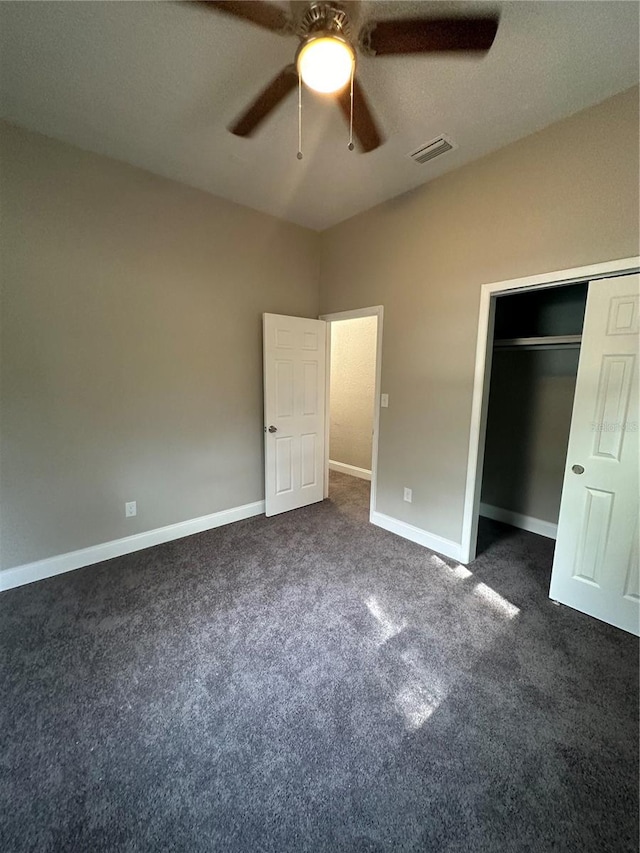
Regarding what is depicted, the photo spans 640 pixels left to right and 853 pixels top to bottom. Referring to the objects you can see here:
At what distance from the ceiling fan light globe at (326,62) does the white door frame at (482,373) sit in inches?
62.1

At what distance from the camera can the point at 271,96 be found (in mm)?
1531

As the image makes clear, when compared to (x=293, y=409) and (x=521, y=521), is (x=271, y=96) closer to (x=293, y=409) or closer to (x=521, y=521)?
(x=293, y=409)

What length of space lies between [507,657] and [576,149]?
288 centimetres

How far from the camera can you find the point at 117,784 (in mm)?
1211

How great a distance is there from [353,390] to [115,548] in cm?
348

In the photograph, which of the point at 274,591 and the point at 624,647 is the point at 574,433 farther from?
the point at 274,591

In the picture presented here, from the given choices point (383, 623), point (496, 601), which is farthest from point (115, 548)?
point (496, 601)

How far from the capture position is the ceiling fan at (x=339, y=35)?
121cm

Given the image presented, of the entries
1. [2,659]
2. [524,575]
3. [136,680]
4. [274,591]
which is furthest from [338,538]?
[2,659]

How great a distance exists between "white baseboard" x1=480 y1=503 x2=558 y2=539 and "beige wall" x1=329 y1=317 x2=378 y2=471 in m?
1.70

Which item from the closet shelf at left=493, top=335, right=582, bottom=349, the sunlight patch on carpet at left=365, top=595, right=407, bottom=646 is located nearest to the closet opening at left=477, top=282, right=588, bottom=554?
the closet shelf at left=493, top=335, right=582, bottom=349

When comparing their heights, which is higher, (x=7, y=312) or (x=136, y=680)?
(x=7, y=312)

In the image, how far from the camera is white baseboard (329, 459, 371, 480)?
4.81 meters

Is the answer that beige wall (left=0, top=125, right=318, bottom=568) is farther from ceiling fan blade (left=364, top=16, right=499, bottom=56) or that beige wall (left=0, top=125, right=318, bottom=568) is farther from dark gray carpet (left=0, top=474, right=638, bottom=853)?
ceiling fan blade (left=364, top=16, right=499, bottom=56)
